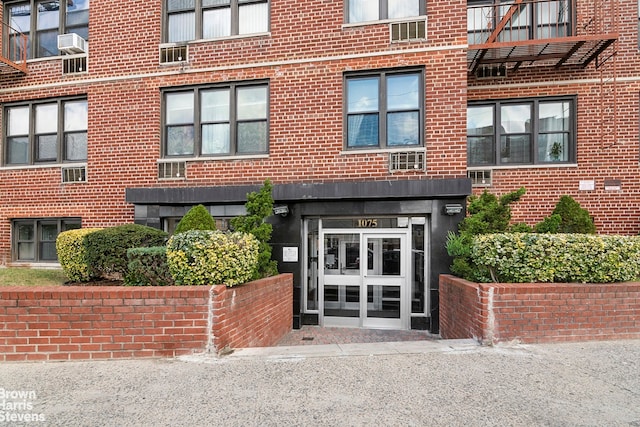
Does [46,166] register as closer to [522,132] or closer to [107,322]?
[107,322]

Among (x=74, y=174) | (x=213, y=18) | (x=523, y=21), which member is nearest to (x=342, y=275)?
(x=213, y=18)

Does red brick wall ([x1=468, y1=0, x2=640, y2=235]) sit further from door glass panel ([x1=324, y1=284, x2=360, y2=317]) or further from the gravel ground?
the gravel ground

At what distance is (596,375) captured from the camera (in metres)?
4.02

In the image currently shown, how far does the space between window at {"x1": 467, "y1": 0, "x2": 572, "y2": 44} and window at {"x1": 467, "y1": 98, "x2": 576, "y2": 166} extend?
1.55 metres

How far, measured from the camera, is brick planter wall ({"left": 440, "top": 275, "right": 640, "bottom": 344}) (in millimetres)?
5016

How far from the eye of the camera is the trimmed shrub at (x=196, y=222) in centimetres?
629

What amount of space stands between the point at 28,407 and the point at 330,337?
4.86 m

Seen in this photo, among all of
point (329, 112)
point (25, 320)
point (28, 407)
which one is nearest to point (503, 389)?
point (28, 407)

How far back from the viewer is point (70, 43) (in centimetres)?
895

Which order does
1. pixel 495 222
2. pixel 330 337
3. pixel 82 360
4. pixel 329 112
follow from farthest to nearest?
pixel 329 112, pixel 330 337, pixel 495 222, pixel 82 360

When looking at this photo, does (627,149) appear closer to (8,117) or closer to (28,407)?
(28,407)

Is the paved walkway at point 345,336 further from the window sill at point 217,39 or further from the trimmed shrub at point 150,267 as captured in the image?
the window sill at point 217,39

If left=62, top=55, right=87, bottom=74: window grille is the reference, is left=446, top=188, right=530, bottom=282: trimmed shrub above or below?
below

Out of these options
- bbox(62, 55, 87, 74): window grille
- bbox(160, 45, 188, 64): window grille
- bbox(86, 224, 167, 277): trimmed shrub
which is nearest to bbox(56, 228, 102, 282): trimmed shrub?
bbox(86, 224, 167, 277): trimmed shrub
